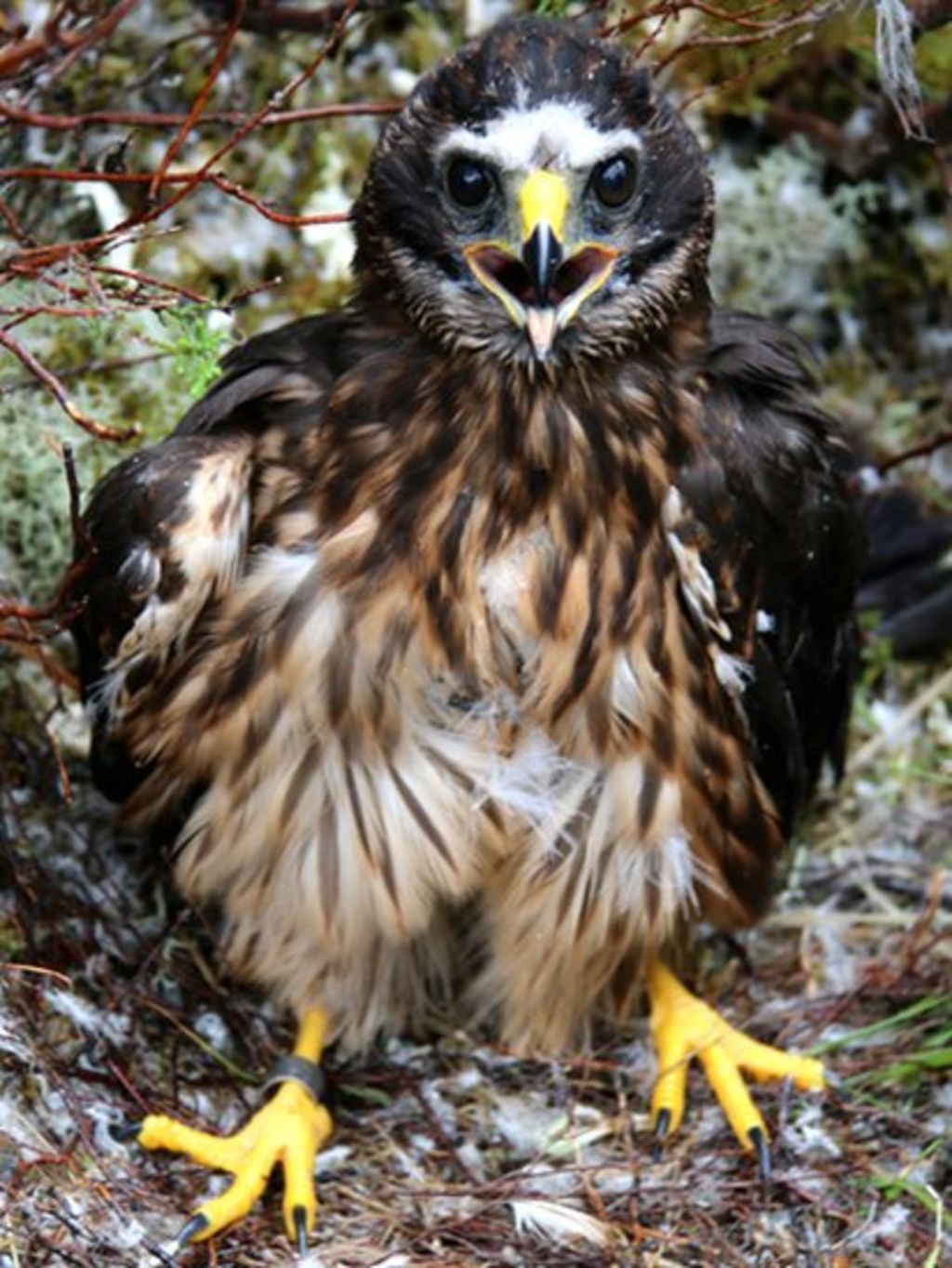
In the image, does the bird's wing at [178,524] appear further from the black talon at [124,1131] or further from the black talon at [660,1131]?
the black talon at [660,1131]

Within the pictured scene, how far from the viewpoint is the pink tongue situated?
10.1 feet

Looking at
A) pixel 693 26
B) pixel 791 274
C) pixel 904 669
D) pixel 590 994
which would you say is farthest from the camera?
pixel 791 274

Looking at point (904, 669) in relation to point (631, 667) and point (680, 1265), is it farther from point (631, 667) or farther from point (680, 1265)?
point (680, 1265)

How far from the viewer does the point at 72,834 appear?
412 centimetres

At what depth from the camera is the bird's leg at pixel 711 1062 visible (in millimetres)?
3785

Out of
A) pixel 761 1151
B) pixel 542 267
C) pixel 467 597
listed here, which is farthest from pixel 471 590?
pixel 761 1151

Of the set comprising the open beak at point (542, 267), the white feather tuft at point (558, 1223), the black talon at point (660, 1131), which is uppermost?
the open beak at point (542, 267)

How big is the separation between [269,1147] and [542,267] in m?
1.62

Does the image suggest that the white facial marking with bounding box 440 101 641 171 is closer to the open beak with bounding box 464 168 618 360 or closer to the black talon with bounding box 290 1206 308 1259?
the open beak with bounding box 464 168 618 360

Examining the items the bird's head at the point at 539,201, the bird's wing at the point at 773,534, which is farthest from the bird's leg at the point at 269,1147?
the bird's head at the point at 539,201

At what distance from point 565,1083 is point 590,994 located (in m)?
0.18

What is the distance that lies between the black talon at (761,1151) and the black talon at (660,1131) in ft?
0.53

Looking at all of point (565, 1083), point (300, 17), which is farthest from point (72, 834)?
point (300, 17)

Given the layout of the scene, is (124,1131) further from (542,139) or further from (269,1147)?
(542,139)
